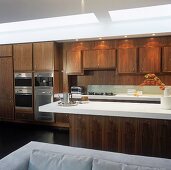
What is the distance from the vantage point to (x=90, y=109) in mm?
2912

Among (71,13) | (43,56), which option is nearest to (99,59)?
(43,56)

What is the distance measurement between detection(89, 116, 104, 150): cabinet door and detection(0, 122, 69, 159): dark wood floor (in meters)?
1.26

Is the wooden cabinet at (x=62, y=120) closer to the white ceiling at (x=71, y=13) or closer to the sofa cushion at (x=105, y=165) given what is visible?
the white ceiling at (x=71, y=13)

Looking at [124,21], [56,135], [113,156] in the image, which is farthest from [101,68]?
[113,156]

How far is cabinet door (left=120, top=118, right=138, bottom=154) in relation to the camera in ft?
9.46

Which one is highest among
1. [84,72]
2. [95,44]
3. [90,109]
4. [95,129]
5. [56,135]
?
[95,44]

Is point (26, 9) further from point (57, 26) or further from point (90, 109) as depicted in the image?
point (90, 109)

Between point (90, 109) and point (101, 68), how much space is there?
8.67ft

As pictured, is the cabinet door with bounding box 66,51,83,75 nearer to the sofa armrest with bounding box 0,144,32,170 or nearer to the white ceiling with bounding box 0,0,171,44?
the white ceiling with bounding box 0,0,171,44

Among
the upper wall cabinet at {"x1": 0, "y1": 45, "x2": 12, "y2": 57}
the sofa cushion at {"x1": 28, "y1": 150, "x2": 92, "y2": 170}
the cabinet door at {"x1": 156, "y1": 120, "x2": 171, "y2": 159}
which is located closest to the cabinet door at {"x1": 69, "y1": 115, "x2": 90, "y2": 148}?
the cabinet door at {"x1": 156, "y1": 120, "x2": 171, "y2": 159}

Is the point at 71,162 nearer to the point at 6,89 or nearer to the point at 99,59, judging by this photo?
the point at 99,59

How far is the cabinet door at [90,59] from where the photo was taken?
214 inches

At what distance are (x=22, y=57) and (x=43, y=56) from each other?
70 cm

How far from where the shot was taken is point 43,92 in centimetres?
544
